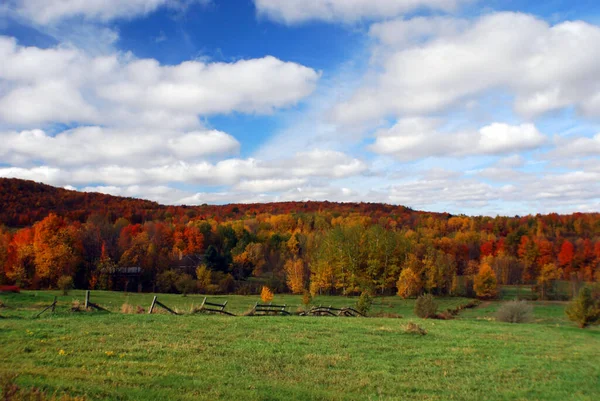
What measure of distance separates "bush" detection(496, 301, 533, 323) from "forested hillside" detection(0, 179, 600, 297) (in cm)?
2891

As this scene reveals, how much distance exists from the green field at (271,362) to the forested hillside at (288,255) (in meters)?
43.5

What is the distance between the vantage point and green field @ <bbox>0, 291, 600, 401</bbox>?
8547mm

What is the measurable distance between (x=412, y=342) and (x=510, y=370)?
443 centimetres

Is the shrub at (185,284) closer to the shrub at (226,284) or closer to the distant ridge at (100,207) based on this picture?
the shrub at (226,284)

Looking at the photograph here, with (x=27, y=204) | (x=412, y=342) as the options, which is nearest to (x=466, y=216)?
(x=412, y=342)

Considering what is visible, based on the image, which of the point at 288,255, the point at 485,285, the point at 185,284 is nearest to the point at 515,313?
the point at 485,285

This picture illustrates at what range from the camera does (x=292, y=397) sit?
8273 millimetres

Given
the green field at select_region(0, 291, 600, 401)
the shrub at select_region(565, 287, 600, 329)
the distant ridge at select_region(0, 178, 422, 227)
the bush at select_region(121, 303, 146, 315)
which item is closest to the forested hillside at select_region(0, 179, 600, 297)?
the distant ridge at select_region(0, 178, 422, 227)

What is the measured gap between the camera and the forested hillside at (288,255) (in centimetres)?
6278

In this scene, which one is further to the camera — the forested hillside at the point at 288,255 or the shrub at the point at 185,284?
the forested hillside at the point at 288,255

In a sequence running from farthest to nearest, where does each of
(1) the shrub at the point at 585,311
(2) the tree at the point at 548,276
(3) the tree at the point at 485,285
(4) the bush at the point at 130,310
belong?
(2) the tree at the point at 548,276 → (3) the tree at the point at 485,285 → (1) the shrub at the point at 585,311 → (4) the bush at the point at 130,310

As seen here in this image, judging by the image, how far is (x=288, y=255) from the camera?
90250mm

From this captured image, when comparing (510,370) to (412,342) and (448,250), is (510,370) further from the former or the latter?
(448,250)

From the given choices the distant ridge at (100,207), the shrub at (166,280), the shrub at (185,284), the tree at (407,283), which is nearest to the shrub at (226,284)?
the shrub at (185,284)
